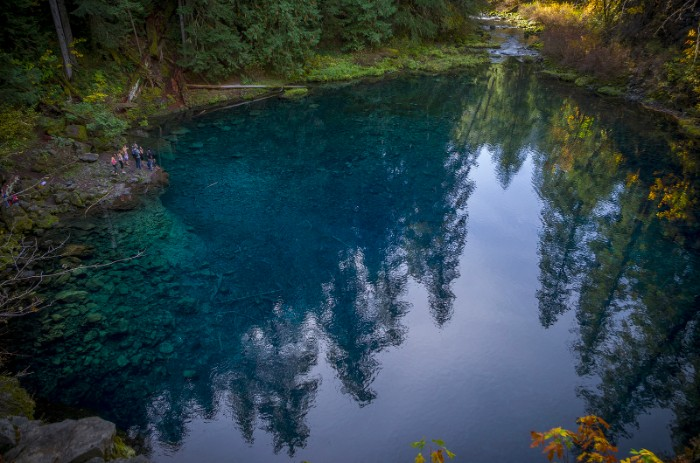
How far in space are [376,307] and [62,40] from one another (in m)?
22.8

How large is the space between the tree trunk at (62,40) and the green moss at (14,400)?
19963mm

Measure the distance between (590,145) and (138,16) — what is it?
105ft

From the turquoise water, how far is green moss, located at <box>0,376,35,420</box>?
871 mm

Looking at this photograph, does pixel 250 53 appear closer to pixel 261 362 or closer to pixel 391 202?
pixel 391 202

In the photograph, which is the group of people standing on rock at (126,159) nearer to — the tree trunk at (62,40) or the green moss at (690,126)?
the tree trunk at (62,40)

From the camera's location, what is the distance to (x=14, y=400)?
381 inches

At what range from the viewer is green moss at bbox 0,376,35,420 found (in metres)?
9.43

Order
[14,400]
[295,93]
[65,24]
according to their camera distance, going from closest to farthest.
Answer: [14,400] < [65,24] < [295,93]

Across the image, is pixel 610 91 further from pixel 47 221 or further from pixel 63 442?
pixel 63 442


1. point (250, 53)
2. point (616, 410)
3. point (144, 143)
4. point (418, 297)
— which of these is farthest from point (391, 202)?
point (250, 53)

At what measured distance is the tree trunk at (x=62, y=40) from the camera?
21.8m

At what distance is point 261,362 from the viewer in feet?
40.4

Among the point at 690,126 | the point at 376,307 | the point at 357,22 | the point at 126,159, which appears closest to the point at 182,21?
the point at 126,159

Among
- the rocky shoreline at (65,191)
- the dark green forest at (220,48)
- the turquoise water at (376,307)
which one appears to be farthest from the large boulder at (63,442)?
the dark green forest at (220,48)
